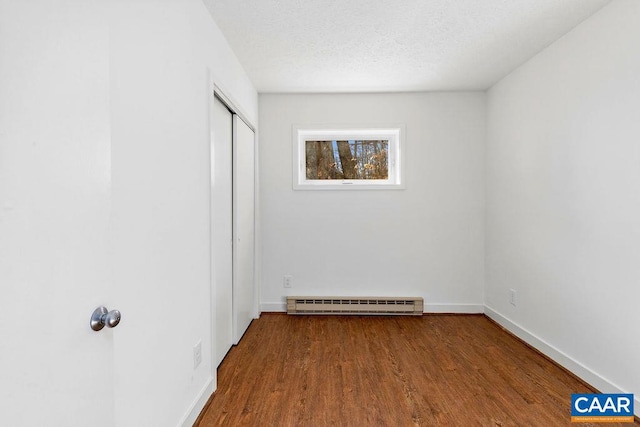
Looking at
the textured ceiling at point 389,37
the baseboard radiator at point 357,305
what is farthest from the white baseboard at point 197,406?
the textured ceiling at point 389,37

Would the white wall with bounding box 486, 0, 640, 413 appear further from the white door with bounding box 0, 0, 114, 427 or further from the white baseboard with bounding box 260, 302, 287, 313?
the white door with bounding box 0, 0, 114, 427

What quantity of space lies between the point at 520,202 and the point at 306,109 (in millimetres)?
2335

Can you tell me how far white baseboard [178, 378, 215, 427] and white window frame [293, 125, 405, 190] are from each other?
2121 millimetres

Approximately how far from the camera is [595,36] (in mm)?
2072

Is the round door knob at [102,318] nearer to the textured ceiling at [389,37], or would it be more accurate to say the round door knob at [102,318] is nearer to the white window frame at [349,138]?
the textured ceiling at [389,37]

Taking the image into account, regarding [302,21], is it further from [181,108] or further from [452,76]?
[452,76]

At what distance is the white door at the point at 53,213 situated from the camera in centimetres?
65

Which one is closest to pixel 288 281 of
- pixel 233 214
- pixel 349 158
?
pixel 233 214

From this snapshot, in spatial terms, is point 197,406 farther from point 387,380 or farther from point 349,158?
point 349,158

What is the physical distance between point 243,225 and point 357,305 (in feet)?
4.95

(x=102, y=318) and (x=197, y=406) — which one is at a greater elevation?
(x=102, y=318)

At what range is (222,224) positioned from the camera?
7.95 feet
